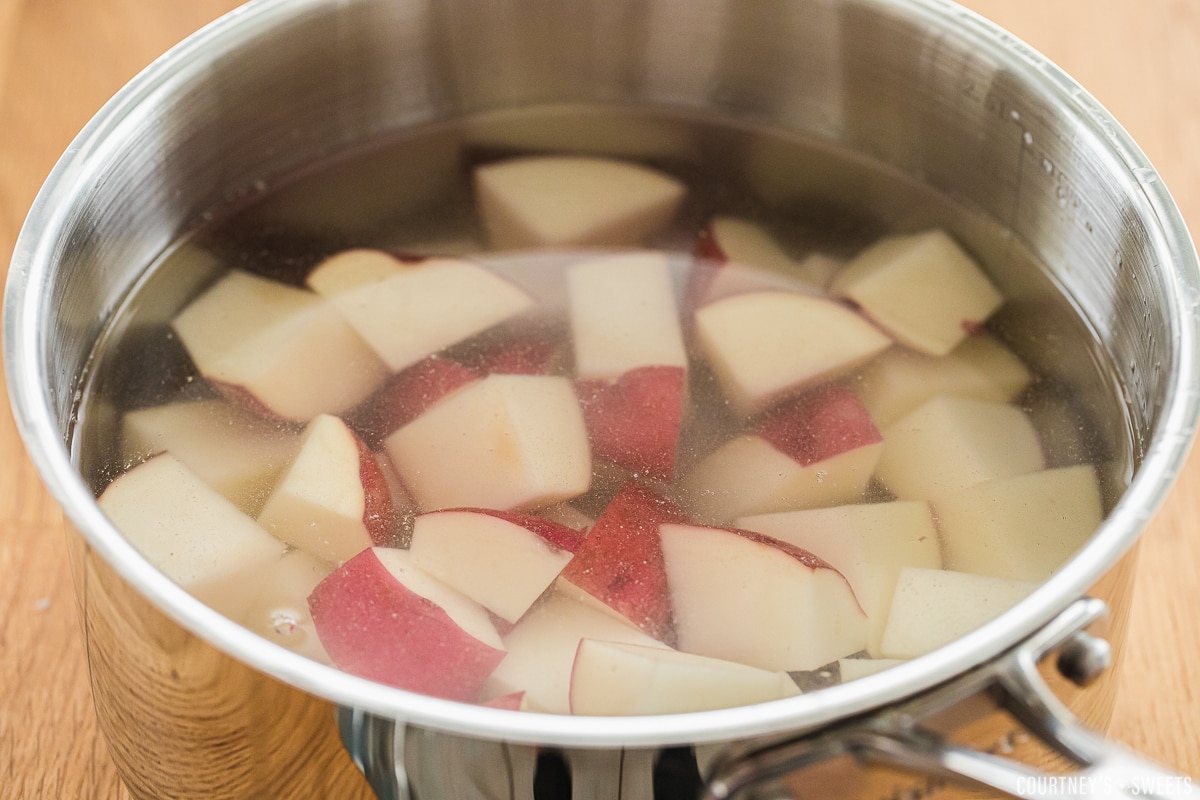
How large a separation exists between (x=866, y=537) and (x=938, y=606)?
67 millimetres

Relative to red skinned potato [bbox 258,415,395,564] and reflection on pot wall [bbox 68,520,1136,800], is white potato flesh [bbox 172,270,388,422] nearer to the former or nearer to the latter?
red skinned potato [bbox 258,415,395,564]

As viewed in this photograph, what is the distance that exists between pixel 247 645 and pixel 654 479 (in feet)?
1.08

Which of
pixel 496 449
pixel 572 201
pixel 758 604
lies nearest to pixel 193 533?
pixel 496 449

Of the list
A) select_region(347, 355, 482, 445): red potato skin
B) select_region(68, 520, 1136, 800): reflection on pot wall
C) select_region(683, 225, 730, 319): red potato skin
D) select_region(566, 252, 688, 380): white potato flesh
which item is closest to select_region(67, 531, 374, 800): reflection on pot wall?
select_region(68, 520, 1136, 800): reflection on pot wall

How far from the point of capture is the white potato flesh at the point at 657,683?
543 millimetres

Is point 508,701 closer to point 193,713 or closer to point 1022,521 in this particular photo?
point 193,713

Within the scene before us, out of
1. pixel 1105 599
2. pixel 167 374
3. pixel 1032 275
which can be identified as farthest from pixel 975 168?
pixel 167 374

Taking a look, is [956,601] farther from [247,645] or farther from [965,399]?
[247,645]

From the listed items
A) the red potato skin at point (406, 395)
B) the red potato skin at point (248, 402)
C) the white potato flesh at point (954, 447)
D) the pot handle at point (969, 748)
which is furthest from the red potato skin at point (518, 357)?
the pot handle at point (969, 748)

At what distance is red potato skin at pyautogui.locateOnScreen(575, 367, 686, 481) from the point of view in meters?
0.73

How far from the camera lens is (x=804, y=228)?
3.01 feet

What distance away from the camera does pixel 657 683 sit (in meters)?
0.54

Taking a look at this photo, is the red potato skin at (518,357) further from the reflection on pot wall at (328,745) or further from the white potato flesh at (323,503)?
the reflection on pot wall at (328,745)

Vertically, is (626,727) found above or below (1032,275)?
below
